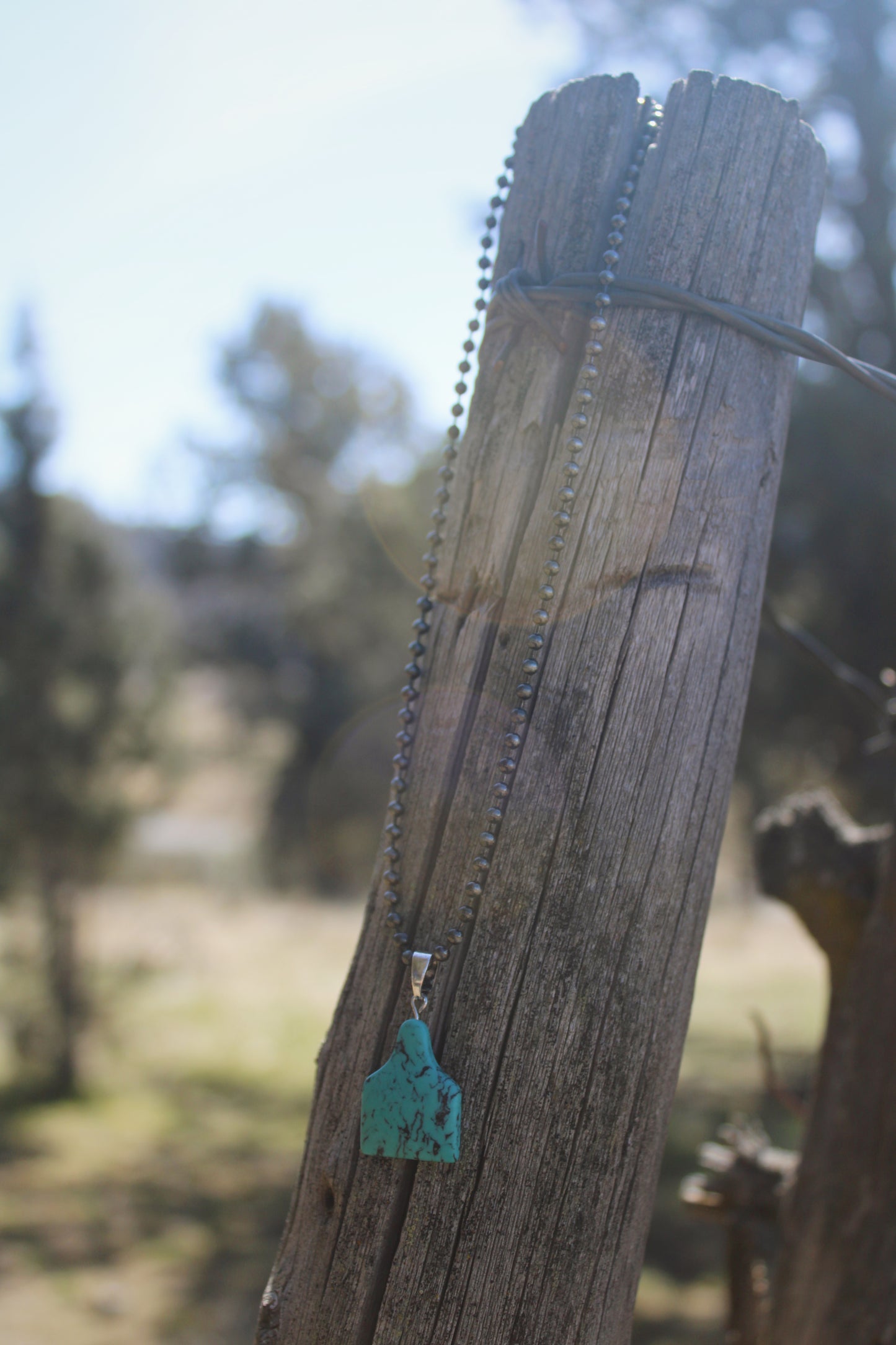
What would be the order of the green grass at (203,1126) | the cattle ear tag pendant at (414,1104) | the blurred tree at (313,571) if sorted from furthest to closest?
the blurred tree at (313,571) → the green grass at (203,1126) → the cattle ear tag pendant at (414,1104)

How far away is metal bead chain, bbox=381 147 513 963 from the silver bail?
4cm

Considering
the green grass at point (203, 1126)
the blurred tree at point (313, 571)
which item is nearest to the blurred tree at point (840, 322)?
the green grass at point (203, 1126)

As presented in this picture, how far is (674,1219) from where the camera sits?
7098 millimetres

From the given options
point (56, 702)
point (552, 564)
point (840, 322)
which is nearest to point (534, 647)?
point (552, 564)

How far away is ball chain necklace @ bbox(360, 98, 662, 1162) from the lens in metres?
1.13

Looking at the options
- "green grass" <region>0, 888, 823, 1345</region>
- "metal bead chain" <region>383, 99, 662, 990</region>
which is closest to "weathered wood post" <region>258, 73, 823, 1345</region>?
"metal bead chain" <region>383, 99, 662, 990</region>

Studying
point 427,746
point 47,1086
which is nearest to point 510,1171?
point 427,746

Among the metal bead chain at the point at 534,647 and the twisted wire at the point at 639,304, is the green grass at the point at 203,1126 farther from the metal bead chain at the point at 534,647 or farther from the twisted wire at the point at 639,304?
the twisted wire at the point at 639,304

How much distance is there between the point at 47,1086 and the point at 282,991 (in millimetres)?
3850

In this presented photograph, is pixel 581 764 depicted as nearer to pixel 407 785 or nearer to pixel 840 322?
pixel 407 785

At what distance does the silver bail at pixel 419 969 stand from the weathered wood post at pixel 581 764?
0.12ft

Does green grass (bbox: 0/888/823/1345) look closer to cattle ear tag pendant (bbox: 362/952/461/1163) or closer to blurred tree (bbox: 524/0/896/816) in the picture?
blurred tree (bbox: 524/0/896/816)

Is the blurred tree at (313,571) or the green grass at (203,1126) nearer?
the green grass at (203,1126)

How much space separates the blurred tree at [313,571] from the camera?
1623 cm
